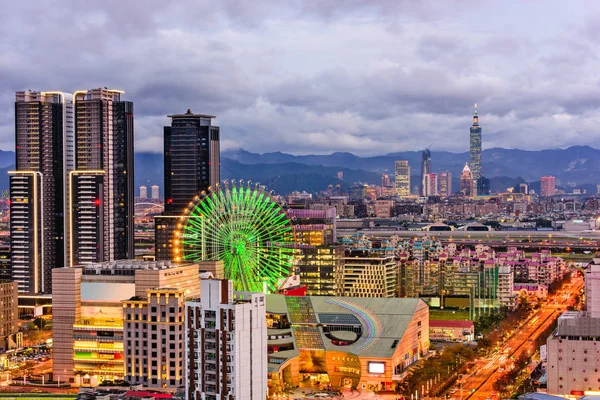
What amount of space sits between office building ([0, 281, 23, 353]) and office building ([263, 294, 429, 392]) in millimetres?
13253

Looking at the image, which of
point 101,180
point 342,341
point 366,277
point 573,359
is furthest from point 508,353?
point 101,180

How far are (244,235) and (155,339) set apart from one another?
33.5ft

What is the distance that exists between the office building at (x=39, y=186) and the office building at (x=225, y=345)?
35508 millimetres

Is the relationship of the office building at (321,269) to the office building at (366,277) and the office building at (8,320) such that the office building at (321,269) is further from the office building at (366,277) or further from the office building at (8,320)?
the office building at (8,320)

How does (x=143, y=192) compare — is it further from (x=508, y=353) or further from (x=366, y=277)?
(x=508, y=353)

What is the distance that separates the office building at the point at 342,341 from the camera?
4006cm

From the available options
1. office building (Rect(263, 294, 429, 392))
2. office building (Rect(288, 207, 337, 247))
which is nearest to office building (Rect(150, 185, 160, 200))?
office building (Rect(288, 207, 337, 247))

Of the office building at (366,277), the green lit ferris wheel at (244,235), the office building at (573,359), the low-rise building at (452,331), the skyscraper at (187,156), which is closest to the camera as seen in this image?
the office building at (573,359)

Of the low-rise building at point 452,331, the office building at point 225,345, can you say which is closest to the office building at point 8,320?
the low-rise building at point 452,331

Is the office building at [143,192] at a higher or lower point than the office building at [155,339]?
higher

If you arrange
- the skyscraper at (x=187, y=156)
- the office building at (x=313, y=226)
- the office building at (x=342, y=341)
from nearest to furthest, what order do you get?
the office building at (x=342, y=341) < the office building at (x=313, y=226) < the skyscraper at (x=187, y=156)

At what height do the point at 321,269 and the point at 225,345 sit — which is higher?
the point at 225,345

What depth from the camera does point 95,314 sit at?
4003 cm

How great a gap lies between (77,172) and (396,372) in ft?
101
